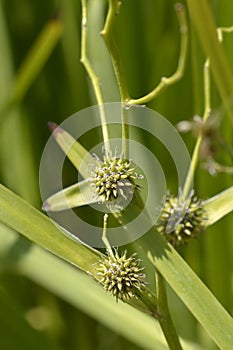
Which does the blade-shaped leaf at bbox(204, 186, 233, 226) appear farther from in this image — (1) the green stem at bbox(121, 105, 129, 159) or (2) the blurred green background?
(2) the blurred green background

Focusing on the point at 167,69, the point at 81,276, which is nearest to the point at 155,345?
the point at 81,276

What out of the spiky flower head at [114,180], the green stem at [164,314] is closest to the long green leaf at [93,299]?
the green stem at [164,314]

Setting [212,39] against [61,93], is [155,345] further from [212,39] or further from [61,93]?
[61,93]

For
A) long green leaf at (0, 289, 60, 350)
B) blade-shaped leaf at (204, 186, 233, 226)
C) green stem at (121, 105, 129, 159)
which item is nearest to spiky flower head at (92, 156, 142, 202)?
green stem at (121, 105, 129, 159)

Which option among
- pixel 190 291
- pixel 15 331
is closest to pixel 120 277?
pixel 190 291

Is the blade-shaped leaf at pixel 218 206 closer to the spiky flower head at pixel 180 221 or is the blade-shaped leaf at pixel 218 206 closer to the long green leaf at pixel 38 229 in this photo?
the spiky flower head at pixel 180 221

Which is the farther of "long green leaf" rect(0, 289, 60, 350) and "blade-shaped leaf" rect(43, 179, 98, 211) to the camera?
"long green leaf" rect(0, 289, 60, 350)
